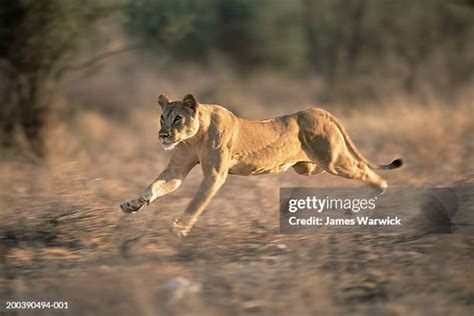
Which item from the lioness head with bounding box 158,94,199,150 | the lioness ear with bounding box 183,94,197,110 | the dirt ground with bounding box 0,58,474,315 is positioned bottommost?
the dirt ground with bounding box 0,58,474,315

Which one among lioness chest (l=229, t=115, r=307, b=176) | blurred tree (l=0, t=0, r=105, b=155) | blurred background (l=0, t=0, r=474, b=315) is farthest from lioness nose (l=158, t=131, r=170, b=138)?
blurred tree (l=0, t=0, r=105, b=155)

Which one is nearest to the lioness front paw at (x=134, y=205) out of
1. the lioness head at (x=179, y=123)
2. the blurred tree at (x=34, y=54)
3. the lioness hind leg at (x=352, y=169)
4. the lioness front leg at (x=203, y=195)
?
the lioness front leg at (x=203, y=195)

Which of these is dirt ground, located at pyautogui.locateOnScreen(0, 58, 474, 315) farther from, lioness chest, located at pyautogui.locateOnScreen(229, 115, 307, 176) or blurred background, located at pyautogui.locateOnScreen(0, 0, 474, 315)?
lioness chest, located at pyautogui.locateOnScreen(229, 115, 307, 176)

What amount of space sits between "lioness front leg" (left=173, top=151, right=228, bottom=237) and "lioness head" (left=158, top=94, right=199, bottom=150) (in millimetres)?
330

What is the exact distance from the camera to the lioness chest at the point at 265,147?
23.2ft

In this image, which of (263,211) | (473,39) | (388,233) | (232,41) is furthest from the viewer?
(232,41)

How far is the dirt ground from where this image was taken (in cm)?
555

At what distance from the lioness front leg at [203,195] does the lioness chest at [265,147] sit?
237 millimetres

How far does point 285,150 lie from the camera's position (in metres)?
7.24

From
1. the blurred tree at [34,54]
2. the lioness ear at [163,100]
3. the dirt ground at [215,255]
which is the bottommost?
the dirt ground at [215,255]

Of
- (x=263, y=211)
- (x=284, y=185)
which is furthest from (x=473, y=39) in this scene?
(x=263, y=211)

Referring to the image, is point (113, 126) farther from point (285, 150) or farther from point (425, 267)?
point (425, 267)

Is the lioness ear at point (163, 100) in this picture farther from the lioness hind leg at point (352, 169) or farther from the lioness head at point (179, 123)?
the lioness hind leg at point (352, 169)

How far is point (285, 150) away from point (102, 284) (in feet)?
7.10
